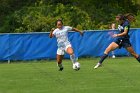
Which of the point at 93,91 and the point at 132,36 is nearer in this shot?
the point at 93,91

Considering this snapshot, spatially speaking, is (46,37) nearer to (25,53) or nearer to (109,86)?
(25,53)

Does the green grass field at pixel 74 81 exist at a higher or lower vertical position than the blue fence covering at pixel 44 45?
higher

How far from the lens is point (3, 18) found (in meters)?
37.7

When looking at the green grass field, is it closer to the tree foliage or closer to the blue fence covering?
the blue fence covering

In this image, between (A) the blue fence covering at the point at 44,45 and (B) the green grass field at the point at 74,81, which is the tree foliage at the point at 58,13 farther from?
(B) the green grass field at the point at 74,81

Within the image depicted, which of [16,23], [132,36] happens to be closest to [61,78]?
[132,36]

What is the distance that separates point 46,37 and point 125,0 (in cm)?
2006

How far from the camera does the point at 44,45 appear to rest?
2314 cm

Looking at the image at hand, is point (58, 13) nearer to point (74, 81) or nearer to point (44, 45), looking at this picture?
point (44, 45)

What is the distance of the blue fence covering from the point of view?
22.8m

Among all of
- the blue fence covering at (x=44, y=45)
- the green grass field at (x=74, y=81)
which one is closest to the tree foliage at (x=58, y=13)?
the blue fence covering at (x=44, y=45)

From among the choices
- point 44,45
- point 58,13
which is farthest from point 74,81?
point 58,13

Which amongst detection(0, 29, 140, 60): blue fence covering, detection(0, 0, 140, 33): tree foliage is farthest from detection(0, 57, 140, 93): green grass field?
detection(0, 0, 140, 33): tree foliage

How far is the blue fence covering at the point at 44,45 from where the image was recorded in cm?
2280
